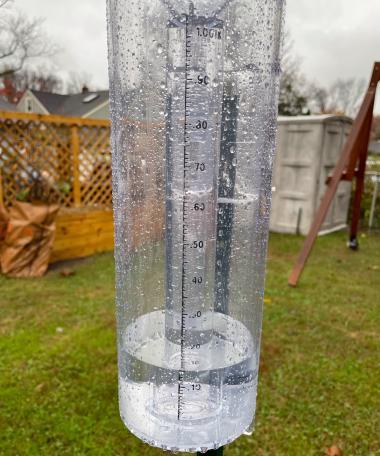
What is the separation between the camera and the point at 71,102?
24.5 m

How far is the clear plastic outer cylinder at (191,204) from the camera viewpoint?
0.75 meters

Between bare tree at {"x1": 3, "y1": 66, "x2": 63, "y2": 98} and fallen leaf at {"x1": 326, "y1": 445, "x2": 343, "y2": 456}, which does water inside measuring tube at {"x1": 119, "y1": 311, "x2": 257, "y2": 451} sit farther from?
bare tree at {"x1": 3, "y1": 66, "x2": 63, "y2": 98}

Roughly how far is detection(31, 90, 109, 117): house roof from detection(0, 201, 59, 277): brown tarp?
19.0m

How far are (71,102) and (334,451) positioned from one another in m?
25.7

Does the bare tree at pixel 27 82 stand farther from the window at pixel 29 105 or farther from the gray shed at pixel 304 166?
the gray shed at pixel 304 166

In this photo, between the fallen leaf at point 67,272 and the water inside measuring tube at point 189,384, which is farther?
the fallen leaf at point 67,272

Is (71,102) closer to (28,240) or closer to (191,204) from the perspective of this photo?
(28,240)

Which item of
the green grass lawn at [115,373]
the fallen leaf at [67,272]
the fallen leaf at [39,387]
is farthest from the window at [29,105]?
the fallen leaf at [39,387]

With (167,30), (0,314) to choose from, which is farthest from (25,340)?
(167,30)

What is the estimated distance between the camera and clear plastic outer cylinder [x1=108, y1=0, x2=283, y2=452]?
2.45 feet

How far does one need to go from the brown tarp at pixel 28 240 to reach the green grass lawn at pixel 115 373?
161 mm

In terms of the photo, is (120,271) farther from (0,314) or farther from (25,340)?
(0,314)

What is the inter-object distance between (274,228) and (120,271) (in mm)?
5695

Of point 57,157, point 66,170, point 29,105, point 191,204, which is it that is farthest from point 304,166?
point 29,105
